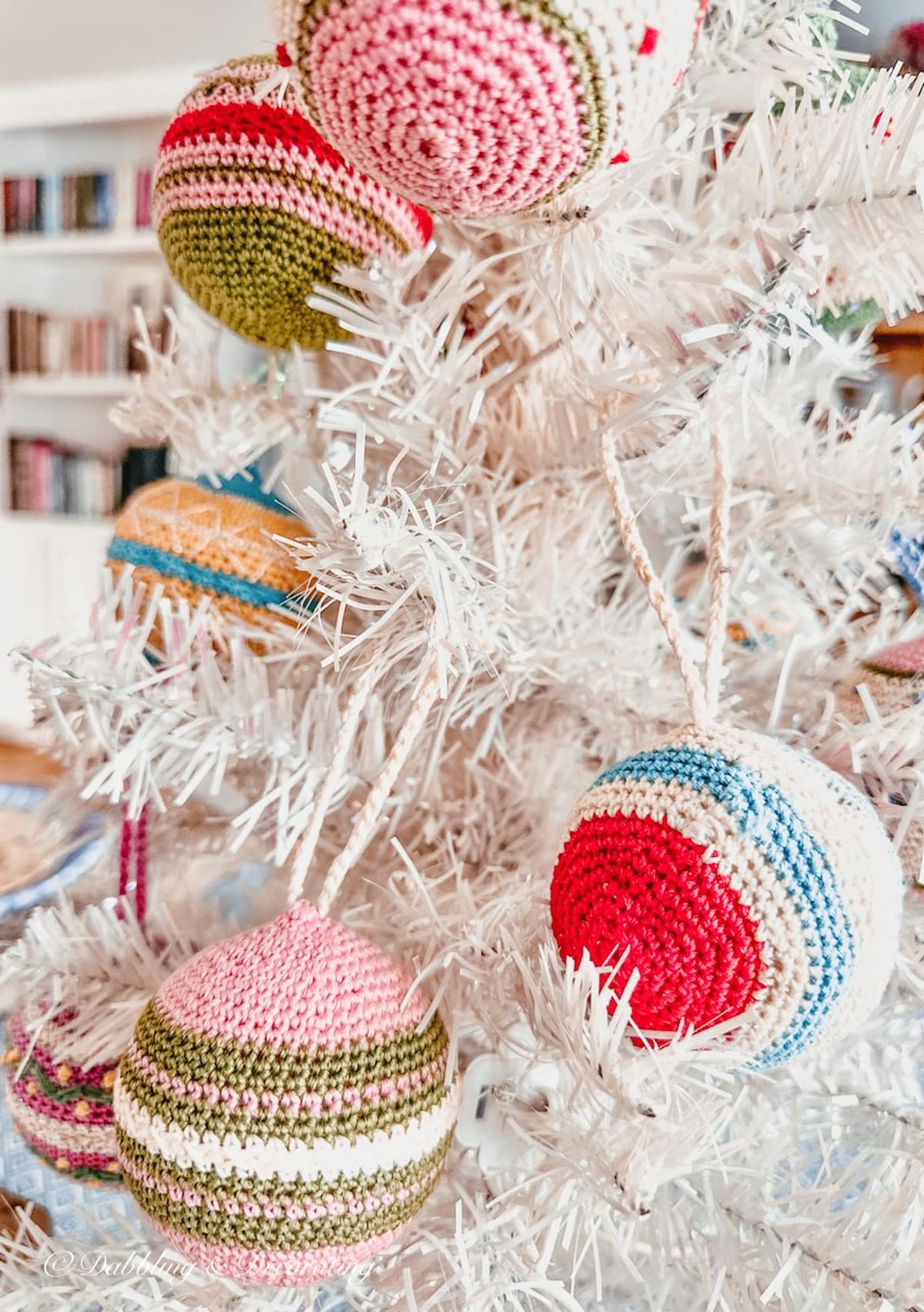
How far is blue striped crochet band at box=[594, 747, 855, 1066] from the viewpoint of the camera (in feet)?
0.84

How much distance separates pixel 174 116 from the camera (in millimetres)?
357

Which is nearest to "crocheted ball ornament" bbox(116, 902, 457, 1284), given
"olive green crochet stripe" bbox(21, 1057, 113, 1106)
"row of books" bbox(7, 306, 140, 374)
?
"olive green crochet stripe" bbox(21, 1057, 113, 1106)

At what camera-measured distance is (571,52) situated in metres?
0.22

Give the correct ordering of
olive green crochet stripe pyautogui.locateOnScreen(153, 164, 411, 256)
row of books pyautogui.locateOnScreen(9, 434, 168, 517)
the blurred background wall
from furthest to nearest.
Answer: row of books pyautogui.locateOnScreen(9, 434, 168, 517), the blurred background wall, olive green crochet stripe pyautogui.locateOnScreen(153, 164, 411, 256)

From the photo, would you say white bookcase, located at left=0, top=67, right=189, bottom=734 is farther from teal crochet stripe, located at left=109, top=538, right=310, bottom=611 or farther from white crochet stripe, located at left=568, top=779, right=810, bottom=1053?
white crochet stripe, located at left=568, top=779, right=810, bottom=1053

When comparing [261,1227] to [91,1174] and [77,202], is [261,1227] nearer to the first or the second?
[91,1174]

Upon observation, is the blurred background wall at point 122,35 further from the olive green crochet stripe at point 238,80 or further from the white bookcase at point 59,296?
A: the olive green crochet stripe at point 238,80

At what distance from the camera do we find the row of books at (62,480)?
2.33 meters

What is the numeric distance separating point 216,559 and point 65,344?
2.29 m

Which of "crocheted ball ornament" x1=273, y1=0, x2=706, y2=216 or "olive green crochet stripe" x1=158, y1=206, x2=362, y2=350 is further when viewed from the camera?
"olive green crochet stripe" x1=158, y1=206, x2=362, y2=350

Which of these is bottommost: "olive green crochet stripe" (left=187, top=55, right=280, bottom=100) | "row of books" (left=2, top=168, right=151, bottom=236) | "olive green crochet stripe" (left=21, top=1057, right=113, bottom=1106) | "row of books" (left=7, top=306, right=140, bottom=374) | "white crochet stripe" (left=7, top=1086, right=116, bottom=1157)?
"row of books" (left=7, top=306, right=140, bottom=374)

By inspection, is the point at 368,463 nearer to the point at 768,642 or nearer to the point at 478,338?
the point at 478,338

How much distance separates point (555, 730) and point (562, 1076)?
162 millimetres

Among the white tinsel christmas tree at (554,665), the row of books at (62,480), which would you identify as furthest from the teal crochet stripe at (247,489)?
the row of books at (62,480)
